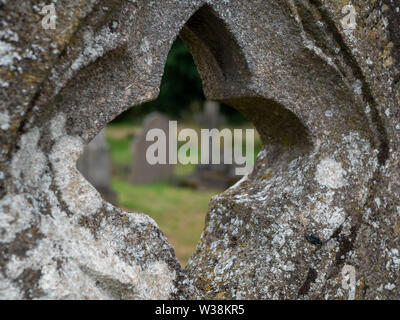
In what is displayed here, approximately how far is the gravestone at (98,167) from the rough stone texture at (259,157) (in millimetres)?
6157

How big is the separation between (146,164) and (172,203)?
1.78 m

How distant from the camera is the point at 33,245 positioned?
4.18 feet

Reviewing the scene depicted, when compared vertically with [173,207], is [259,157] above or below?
above

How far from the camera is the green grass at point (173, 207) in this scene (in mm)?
6188

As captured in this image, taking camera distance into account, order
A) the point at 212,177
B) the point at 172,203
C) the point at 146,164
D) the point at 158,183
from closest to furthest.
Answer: the point at 172,203 < the point at 212,177 < the point at 146,164 < the point at 158,183

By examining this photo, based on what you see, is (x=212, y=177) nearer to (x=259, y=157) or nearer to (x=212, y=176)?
(x=212, y=176)

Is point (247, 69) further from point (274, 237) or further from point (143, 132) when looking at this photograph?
point (143, 132)

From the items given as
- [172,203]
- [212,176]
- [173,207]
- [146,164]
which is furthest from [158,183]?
[173,207]

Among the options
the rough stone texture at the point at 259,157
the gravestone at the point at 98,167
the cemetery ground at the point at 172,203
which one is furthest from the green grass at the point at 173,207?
the rough stone texture at the point at 259,157

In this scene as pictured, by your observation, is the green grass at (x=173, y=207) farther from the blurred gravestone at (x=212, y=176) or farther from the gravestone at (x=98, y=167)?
the gravestone at (x=98, y=167)

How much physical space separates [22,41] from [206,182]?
8144 millimetres

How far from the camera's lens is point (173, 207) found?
7828 mm

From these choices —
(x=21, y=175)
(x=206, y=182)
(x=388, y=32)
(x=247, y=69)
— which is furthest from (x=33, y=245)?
(x=206, y=182)
